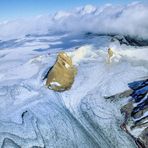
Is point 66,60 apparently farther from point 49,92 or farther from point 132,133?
point 132,133

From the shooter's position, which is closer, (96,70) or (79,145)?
(79,145)

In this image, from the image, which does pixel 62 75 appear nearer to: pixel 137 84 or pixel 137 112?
pixel 137 84

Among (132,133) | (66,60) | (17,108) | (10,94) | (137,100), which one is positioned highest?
(66,60)

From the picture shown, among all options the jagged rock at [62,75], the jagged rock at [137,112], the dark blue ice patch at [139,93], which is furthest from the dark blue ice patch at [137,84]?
the jagged rock at [62,75]

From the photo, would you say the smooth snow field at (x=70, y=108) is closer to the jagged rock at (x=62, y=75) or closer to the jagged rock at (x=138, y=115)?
the jagged rock at (x=138, y=115)

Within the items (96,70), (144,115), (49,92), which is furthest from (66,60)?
(144,115)

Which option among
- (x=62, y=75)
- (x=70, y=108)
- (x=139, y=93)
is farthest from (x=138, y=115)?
(x=62, y=75)

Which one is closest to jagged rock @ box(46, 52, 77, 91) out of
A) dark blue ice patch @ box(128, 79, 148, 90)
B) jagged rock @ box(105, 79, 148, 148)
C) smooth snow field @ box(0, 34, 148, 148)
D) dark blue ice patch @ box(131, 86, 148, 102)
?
smooth snow field @ box(0, 34, 148, 148)

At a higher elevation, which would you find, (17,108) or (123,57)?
(123,57)
